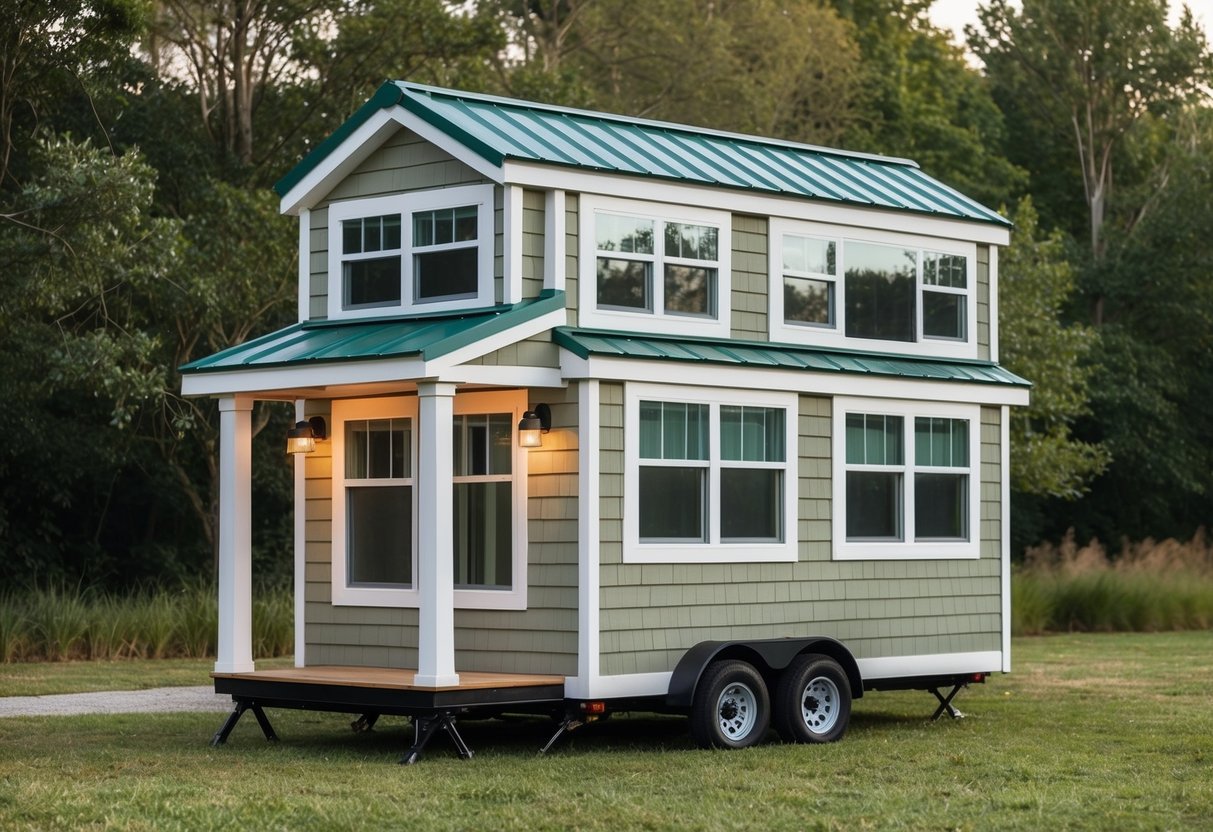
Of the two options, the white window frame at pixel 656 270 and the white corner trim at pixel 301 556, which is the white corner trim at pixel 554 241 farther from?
the white corner trim at pixel 301 556

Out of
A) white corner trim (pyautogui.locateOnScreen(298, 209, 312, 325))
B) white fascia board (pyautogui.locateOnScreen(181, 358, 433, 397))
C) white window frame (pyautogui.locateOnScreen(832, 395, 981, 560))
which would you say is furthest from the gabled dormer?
white fascia board (pyautogui.locateOnScreen(181, 358, 433, 397))

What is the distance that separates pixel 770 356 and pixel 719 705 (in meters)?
2.90

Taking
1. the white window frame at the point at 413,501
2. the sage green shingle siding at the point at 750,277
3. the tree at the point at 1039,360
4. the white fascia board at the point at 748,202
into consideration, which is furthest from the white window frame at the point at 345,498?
the tree at the point at 1039,360

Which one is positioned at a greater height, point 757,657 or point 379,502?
point 379,502

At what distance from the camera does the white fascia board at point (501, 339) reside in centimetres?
1337

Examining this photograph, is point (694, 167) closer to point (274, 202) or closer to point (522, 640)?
point (522, 640)

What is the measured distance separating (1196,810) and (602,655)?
4.46 m

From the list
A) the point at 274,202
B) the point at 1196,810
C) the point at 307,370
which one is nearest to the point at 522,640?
the point at 307,370

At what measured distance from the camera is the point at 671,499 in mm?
14664

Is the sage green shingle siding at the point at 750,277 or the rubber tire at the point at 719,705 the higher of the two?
the sage green shingle siding at the point at 750,277

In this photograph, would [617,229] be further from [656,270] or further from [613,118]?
[613,118]

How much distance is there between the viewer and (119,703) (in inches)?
696

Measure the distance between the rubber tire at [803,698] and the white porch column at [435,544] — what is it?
8.98 feet

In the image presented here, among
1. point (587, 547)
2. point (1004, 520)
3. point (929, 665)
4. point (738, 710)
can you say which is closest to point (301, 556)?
point (587, 547)
